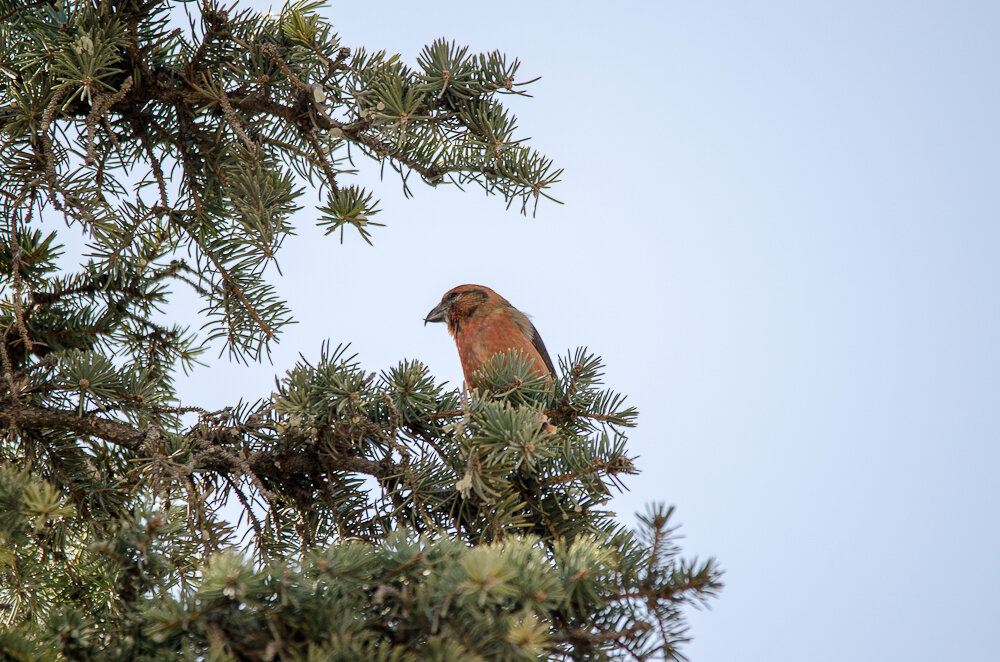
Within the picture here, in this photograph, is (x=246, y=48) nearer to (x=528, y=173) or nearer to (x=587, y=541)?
(x=528, y=173)

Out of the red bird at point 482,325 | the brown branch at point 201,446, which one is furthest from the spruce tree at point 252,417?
the red bird at point 482,325

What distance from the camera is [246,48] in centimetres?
207

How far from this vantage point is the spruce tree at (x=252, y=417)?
1.37m

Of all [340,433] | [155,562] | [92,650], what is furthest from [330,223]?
[92,650]

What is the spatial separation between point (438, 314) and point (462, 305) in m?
0.14

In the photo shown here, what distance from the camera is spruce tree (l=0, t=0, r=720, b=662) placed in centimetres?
137

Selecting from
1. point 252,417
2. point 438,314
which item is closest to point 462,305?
point 438,314

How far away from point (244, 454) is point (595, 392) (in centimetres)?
83

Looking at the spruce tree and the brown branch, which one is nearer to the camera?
the spruce tree

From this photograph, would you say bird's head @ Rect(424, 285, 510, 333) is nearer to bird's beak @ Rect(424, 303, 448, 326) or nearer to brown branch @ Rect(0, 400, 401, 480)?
bird's beak @ Rect(424, 303, 448, 326)

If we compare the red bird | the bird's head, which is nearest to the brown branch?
the red bird

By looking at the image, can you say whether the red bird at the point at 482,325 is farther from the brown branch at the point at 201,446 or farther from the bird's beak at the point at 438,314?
the brown branch at the point at 201,446

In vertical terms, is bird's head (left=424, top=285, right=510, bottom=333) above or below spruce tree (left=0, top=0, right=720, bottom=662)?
above

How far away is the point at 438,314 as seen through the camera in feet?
14.4
